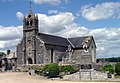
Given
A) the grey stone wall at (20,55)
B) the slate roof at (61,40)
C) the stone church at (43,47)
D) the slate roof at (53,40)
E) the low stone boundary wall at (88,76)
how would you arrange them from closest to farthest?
1. the low stone boundary wall at (88,76)
2. the stone church at (43,47)
3. the slate roof at (53,40)
4. the slate roof at (61,40)
5. the grey stone wall at (20,55)

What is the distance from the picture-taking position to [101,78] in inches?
1766

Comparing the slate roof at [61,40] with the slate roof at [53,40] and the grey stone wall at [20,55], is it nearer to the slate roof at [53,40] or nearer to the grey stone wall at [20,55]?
the slate roof at [53,40]

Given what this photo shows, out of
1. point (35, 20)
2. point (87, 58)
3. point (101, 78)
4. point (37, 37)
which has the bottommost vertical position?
point (101, 78)

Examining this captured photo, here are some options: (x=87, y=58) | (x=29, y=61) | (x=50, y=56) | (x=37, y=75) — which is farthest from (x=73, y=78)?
(x=29, y=61)

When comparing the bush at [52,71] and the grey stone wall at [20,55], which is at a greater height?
the grey stone wall at [20,55]

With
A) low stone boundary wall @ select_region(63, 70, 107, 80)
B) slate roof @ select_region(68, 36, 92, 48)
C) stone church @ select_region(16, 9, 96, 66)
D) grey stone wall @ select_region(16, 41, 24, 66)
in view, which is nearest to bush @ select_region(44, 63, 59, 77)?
low stone boundary wall @ select_region(63, 70, 107, 80)

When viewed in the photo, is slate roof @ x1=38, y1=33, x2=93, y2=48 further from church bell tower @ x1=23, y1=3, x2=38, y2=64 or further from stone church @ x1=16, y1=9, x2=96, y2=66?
church bell tower @ x1=23, y1=3, x2=38, y2=64

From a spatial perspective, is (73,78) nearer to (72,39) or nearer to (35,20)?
(35,20)

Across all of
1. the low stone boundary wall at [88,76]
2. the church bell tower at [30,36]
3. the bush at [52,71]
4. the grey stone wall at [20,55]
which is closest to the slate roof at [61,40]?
the church bell tower at [30,36]

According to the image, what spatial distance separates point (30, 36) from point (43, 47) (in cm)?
597

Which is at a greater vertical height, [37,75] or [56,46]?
[56,46]

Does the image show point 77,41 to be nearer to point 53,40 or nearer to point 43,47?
point 53,40

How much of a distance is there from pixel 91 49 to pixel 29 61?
18942mm

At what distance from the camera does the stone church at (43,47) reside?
7262cm
